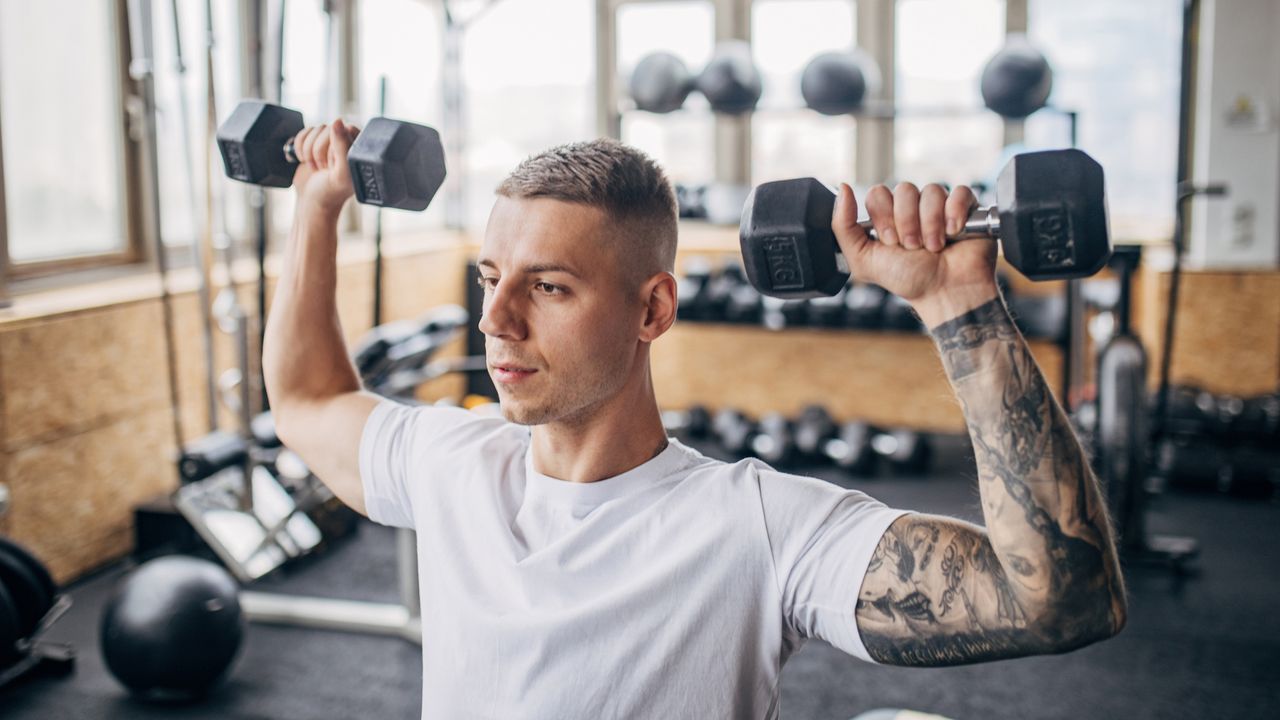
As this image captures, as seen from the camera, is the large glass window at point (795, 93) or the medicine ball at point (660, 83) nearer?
the medicine ball at point (660, 83)

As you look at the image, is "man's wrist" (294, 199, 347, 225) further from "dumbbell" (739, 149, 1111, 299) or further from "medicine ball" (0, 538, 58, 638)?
"medicine ball" (0, 538, 58, 638)

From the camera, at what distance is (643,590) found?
109 cm

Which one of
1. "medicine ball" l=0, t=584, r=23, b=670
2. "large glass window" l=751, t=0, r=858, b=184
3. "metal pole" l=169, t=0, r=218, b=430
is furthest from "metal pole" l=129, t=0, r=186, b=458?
Result: "large glass window" l=751, t=0, r=858, b=184

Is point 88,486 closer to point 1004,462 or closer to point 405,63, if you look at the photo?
point 1004,462

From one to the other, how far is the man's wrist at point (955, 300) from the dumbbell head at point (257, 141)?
916mm

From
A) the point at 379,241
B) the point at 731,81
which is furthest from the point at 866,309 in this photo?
the point at 379,241

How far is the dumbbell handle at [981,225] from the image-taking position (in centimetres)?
91

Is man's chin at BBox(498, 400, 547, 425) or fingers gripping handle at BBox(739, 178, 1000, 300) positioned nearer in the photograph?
fingers gripping handle at BBox(739, 178, 1000, 300)

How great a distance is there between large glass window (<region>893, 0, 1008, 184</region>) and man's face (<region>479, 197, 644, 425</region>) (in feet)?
15.6

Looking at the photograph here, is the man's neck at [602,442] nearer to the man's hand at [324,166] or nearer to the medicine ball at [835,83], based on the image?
the man's hand at [324,166]

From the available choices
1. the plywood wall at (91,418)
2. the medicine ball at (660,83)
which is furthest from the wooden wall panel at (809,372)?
the plywood wall at (91,418)

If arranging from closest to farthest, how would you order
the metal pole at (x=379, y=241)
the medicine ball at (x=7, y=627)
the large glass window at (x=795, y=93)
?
the medicine ball at (x=7, y=627) → the metal pole at (x=379, y=241) → the large glass window at (x=795, y=93)

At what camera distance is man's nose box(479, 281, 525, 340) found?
1.14 metres

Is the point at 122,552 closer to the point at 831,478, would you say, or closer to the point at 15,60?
the point at 15,60
